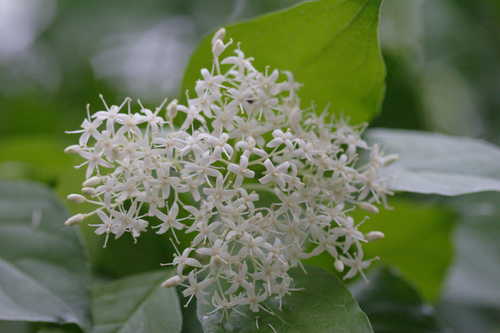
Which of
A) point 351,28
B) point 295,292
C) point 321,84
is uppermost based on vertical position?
point 351,28

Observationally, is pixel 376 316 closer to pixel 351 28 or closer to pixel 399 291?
pixel 399 291

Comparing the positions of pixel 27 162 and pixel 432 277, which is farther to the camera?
pixel 27 162

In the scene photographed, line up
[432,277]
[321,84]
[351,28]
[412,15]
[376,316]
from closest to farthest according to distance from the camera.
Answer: [351,28] < [321,84] < [376,316] < [432,277] < [412,15]

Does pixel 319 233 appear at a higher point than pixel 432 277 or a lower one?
higher

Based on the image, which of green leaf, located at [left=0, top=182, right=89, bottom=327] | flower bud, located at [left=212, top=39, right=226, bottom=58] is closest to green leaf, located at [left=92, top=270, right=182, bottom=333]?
green leaf, located at [left=0, top=182, right=89, bottom=327]

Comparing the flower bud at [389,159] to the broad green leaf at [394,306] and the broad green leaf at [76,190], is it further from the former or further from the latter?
the broad green leaf at [76,190]

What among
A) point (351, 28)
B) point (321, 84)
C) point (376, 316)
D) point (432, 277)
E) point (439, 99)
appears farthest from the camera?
point (439, 99)

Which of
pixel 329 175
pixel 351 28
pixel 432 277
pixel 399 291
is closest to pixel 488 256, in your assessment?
pixel 432 277
